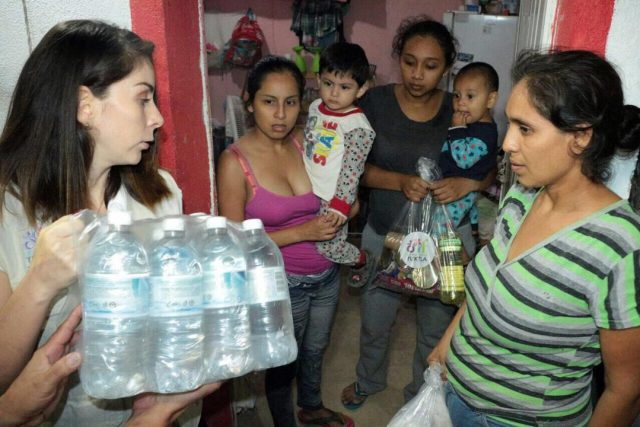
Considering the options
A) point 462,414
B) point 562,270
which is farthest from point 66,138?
point 462,414

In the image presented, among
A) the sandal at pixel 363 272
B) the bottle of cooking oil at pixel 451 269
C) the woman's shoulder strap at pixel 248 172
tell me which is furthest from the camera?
the sandal at pixel 363 272

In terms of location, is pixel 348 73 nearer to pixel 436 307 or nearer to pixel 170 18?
pixel 170 18

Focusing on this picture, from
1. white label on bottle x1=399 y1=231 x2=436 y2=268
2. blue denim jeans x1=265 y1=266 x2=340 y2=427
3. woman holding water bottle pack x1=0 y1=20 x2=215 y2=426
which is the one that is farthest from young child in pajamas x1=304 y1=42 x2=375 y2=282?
woman holding water bottle pack x1=0 y1=20 x2=215 y2=426

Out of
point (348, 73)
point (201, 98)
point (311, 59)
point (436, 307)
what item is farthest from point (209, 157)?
point (311, 59)

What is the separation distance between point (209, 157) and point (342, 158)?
62cm

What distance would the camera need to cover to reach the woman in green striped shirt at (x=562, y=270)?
1.32 meters

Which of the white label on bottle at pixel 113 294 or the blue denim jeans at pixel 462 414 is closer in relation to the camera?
the white label on bottle at pixel 113 294

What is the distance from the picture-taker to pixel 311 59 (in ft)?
19.1

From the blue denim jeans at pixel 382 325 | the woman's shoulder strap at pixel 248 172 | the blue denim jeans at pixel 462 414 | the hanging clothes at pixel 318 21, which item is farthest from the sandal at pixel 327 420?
the hanging clothes at pixel 318 21

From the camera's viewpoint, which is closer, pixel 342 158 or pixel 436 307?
pixel 342 158

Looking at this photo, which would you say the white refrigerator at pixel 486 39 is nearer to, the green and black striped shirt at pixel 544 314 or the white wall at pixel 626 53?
the white wall at pixel 626 53

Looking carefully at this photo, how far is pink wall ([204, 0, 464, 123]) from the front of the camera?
5.86 m

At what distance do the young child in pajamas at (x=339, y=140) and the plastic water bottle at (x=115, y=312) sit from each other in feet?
3.84

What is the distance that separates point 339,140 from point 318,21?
11.4ft
